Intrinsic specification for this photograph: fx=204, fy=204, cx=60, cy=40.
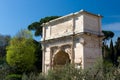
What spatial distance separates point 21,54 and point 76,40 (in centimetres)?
986

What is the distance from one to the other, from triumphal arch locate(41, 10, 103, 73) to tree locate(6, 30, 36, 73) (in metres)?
6.02

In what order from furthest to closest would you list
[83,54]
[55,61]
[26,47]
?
[26,47] → [55,61] → [83,54]

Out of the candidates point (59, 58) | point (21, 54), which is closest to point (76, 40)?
point (59, 58)

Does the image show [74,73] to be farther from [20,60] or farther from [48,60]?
[20,60]

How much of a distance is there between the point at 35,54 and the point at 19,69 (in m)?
3.48

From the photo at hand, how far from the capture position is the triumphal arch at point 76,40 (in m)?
13.7

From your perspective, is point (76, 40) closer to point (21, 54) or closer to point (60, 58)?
point (60, 58)

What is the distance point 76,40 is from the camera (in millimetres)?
14148

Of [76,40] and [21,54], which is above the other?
[76,40]

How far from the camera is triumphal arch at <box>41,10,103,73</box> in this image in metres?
13.7

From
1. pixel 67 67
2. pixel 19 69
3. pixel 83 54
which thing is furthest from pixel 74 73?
pixel 19 69

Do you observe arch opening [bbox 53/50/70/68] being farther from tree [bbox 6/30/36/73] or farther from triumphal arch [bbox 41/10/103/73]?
tree [bbox 6/30/36/73]

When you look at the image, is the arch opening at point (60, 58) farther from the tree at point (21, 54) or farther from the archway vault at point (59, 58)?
the tree at point (21, 54)

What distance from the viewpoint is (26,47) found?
2309 centimetres
